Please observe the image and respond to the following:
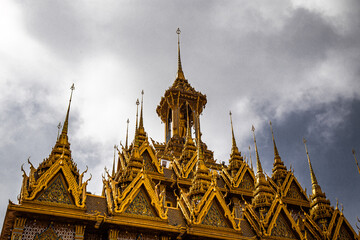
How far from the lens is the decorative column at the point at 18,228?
12.0 meters

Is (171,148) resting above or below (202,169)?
above

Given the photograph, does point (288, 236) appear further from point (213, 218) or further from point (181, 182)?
point (181, 182)

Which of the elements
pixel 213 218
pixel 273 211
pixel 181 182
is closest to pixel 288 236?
pixel 273 211

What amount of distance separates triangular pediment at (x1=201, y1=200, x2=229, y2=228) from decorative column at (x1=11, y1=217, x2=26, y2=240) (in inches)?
240

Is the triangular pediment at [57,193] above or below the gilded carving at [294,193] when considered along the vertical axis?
below

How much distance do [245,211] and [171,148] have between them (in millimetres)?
10448

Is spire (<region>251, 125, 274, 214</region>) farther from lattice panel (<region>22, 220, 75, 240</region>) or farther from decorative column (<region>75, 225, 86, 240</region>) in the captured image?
lattice panel (<region>22, 220, 75, 240</region>)

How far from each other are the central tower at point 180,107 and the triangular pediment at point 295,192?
30.1ft

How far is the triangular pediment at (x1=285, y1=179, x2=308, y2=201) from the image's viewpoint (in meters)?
22.8

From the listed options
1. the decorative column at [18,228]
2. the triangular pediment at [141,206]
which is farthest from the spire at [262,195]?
the decorative column at [18,228]

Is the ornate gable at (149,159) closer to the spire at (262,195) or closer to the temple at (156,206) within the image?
the temple at (156,206)

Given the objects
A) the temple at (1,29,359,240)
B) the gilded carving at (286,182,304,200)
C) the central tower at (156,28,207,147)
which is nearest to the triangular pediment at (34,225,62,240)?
the temple at (1,29,359,240)

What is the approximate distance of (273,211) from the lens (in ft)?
54.0

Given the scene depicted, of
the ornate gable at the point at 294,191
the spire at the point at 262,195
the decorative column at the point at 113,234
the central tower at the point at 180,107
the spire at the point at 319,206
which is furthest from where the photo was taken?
the central tower at the point at 180,107
